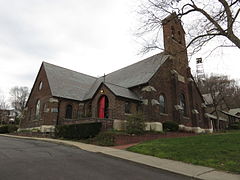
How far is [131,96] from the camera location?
2003cm

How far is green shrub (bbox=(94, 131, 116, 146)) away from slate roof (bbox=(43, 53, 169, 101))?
206 inches

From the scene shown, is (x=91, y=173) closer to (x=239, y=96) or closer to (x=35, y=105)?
(x=35, y=105)

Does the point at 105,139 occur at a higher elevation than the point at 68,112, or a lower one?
lower

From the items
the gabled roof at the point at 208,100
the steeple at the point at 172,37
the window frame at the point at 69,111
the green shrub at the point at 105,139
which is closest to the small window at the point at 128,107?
the green shrub at the point at 105,139

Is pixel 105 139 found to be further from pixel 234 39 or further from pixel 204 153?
pixel 234 39

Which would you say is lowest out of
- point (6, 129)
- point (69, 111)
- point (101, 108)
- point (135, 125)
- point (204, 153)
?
point (6, 129)

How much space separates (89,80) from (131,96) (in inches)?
609

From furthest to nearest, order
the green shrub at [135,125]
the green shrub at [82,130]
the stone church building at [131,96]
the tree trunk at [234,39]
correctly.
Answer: the stone church building at [131,96], the green shrub at [135,125], the green shrub at [82,130], the tree trunk at [234,39]

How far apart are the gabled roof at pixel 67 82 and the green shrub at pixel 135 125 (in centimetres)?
1157

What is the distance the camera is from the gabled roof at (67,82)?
25361mm

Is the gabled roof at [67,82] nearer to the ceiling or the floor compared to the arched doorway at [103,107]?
nearer to the ceiling

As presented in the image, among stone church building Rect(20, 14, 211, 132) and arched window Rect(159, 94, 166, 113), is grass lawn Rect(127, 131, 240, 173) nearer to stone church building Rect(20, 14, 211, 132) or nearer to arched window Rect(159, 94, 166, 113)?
stone church building Rect(20, 14, 211, 132)

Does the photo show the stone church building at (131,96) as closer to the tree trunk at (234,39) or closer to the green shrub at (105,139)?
the green shrub at (105,139)

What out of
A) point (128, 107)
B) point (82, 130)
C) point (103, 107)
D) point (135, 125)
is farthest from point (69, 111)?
point (135, 125)
